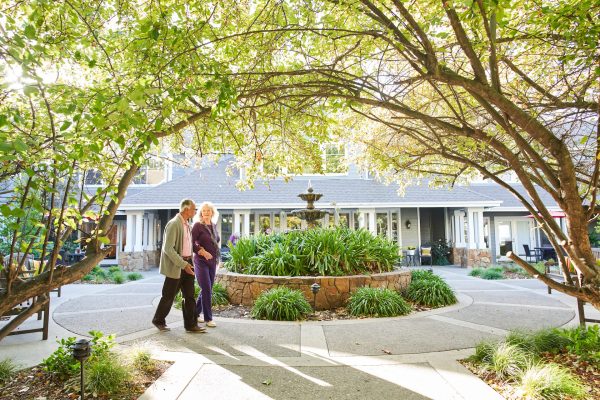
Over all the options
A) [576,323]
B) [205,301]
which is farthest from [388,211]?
[205,301]

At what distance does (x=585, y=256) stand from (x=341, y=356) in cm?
258

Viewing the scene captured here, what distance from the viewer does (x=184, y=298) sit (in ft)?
17.8

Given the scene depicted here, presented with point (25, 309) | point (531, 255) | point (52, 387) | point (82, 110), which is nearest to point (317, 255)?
point (52, 387)

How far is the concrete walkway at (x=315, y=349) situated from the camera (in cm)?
350

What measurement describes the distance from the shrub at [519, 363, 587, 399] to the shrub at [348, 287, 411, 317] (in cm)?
309

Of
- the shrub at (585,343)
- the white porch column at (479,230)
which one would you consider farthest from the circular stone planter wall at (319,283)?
the white porch column at (479,230)

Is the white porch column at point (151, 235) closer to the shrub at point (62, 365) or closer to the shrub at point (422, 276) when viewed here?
the shrub at point (422, 276)

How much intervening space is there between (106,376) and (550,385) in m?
3.78

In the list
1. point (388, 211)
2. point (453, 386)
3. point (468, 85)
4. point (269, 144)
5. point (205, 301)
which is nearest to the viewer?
point (468, 85)

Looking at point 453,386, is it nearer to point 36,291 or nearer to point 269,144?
point 36,291

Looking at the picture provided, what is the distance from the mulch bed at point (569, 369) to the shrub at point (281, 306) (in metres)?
2.78

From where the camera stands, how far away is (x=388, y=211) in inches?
774

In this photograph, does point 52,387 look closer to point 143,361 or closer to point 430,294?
point 143,361

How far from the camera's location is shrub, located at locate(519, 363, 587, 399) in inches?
126
